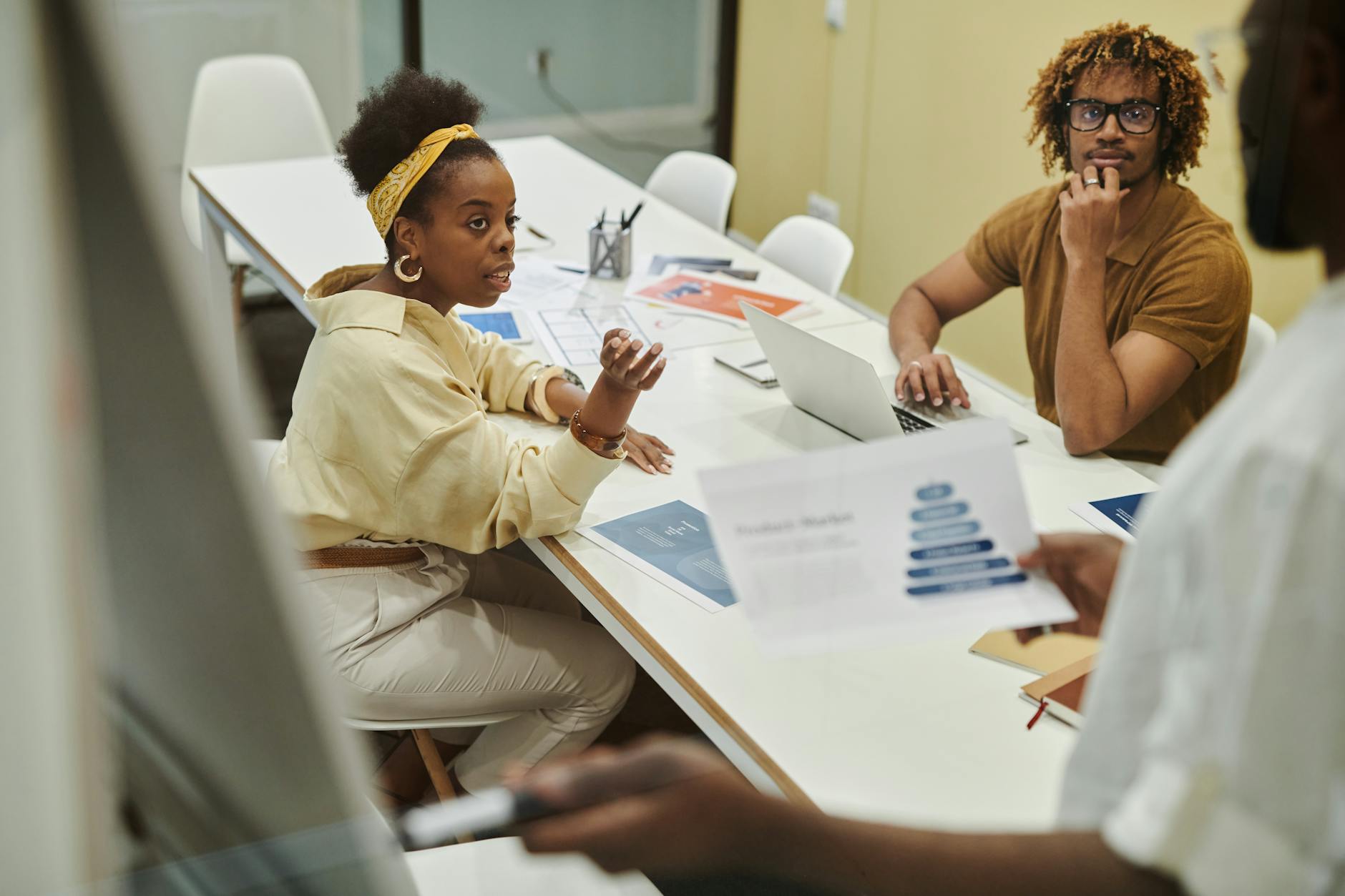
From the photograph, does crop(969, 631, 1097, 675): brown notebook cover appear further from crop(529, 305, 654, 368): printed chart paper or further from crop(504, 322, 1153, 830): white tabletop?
crop(529, 305, 654, 368): printed chart paper

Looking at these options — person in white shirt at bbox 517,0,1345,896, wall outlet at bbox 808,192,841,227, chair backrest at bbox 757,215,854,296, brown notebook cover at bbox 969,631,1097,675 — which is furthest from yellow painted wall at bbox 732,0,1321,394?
person in white shirt at bbox 517,0,1345,896

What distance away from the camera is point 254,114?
294 centimetres

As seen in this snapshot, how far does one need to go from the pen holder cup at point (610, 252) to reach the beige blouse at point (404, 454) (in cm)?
79

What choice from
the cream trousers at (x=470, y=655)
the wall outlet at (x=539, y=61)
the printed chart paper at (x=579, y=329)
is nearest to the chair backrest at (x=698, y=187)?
the printed chart paper at (x=579, y=329)

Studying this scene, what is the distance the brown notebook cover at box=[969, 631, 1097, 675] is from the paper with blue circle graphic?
0.24 feet

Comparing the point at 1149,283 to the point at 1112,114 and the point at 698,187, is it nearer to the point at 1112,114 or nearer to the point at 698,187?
the point at 1112,114

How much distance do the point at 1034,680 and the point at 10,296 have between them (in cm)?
85

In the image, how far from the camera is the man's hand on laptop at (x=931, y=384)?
159 centimetres

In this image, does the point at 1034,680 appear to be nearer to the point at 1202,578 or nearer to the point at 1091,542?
the point at 1091,542

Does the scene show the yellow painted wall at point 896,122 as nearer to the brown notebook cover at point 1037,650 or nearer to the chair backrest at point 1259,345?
the brown notebook cover at point 1037,650

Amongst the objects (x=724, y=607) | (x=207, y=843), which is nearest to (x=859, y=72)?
(x=724, y=607)

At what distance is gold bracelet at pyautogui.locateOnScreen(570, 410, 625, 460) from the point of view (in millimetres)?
1254

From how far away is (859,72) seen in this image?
3518mm

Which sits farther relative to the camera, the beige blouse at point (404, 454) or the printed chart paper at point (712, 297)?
the printed chart paper at point (712, 297)
